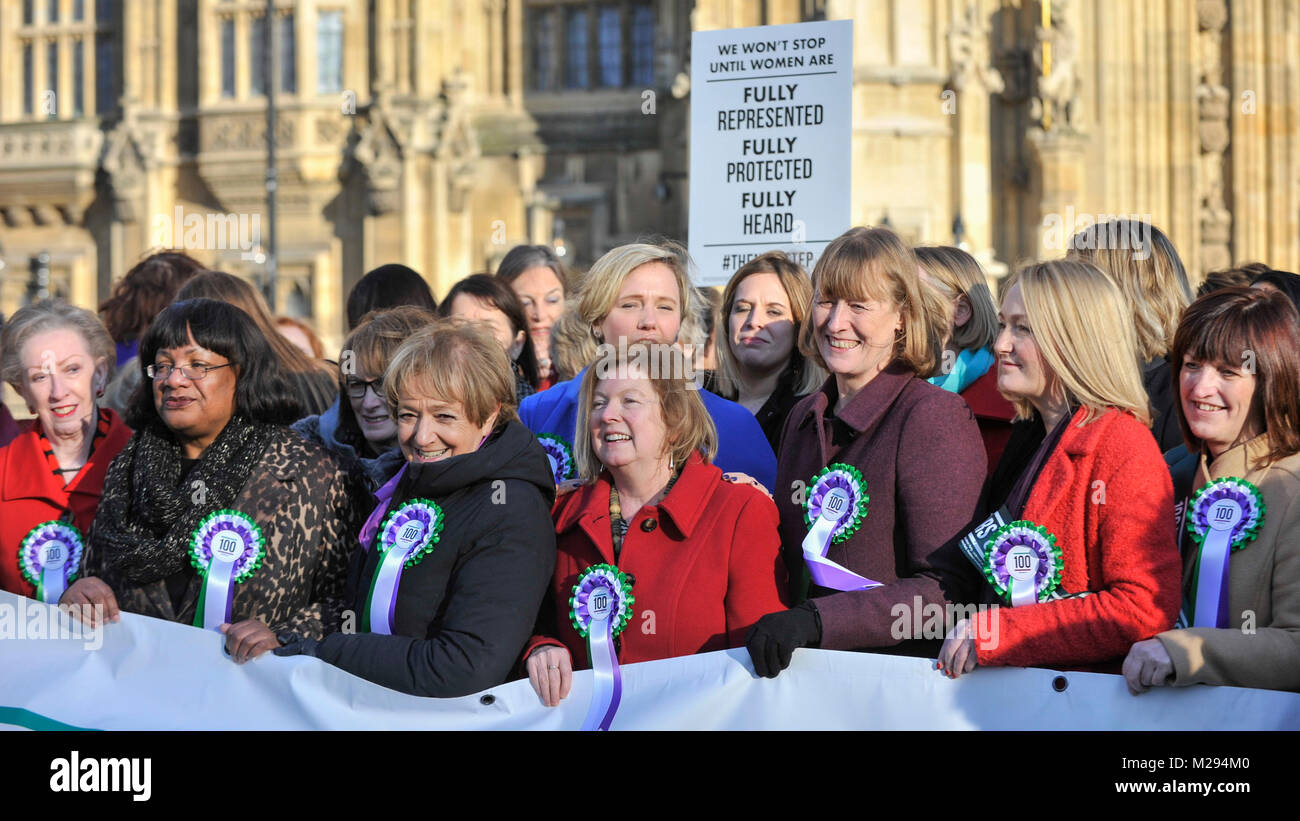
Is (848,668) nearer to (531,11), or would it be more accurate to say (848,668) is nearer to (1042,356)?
(1042,356)

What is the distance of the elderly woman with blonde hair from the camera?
4.08 metres

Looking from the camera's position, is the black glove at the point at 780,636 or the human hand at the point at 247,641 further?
the human hand at the point at 247,641

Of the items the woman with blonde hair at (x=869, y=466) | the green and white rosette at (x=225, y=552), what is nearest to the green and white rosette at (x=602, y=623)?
the woman with blonde hair at (x=869, y=466)

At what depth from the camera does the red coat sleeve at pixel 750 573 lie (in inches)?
162

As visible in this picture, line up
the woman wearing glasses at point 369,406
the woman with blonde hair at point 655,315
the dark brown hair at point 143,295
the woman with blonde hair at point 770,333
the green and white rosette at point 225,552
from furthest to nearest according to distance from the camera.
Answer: the dark brown hair at point 143,295 → the woman with blonde hair at point 770,333 → the woman wearing glasses at point 369,406 → the woman with blonde hair at point 655,315 → the green and white rosette at point 225,552

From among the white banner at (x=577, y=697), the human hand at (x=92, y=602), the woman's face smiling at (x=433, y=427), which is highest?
the woman's face smiling at (x=433, y=427)

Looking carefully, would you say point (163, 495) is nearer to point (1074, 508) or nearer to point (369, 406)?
point (369, 406)

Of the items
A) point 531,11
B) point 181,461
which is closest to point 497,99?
point 531,11

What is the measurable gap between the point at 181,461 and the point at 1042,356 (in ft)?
8.28

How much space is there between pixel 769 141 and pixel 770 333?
240 centimetres

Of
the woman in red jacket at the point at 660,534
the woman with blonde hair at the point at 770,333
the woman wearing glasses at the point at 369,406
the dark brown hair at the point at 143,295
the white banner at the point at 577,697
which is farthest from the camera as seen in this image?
the dark brown hair at the point at 143,295

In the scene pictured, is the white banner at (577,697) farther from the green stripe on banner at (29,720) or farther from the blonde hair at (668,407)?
the blonde hair at (668,407)

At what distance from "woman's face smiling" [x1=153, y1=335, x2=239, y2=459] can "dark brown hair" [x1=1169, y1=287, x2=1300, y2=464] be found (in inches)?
109

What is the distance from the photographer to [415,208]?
19578mm
